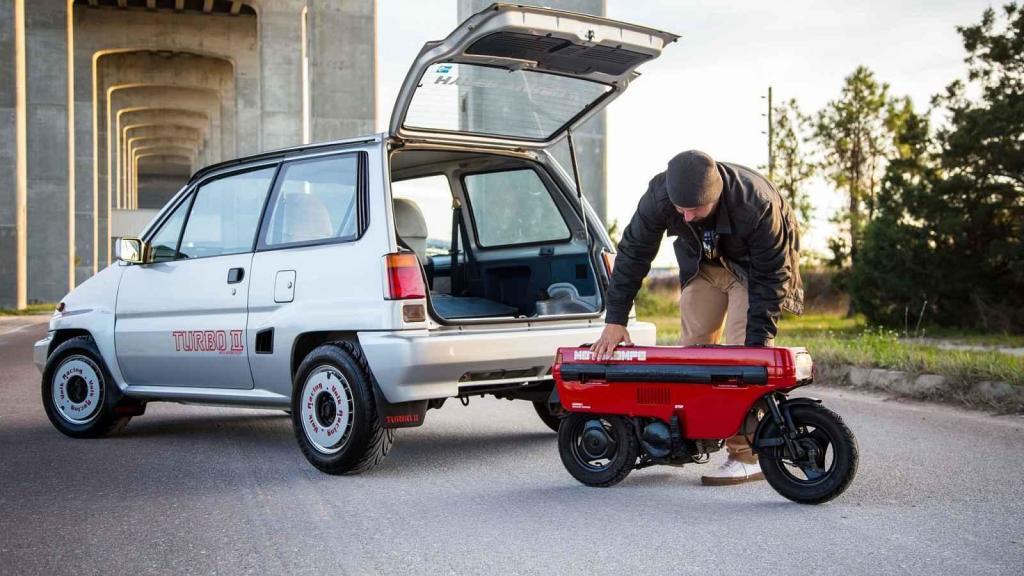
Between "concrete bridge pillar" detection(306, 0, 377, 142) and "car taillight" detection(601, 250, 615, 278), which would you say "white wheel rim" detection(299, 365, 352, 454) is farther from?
"concrete bridge pillar" detection(306, 0, 377, 142)

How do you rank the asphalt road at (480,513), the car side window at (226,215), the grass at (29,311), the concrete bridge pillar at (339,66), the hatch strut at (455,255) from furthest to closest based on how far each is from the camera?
the grass at (29,311) < the concrete bridge pillar at (339,66) < the hatch strut at (455,255) < the car side window at (226,215) < the asphalt road at (480,513)

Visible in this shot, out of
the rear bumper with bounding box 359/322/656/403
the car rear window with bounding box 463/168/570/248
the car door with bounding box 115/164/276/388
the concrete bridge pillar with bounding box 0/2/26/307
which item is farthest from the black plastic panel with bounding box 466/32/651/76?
the concrete bridge pillar with bounding box 0/2/26/307

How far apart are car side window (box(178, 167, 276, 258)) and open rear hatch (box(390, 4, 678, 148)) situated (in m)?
1.13

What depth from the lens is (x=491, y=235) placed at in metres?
7.79

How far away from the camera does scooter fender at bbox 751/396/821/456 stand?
5.06 meters

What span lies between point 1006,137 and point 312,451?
1701cm

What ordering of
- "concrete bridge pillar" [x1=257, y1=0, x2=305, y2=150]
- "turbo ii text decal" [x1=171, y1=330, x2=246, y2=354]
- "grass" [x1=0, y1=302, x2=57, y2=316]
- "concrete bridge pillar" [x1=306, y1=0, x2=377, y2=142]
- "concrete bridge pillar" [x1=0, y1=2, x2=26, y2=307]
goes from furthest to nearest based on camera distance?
"concrete bridge pillar" [x1=257, y1=0, x2=305, y2=150] → "concrete bridge pillar" [x1=0, y1=2, x2=26, y2=307] → "grass" [x1=0, y1=302, x2=57, y2=316] → "concrete bridge pillar" [x1=306, y1=0, x2=377, y2=142] → "turbo ii text decal" [x1=171, y1=330, x2=246, y2=354]

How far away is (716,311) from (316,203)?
232 centimetres

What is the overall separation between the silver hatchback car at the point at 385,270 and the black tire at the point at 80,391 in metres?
0.01

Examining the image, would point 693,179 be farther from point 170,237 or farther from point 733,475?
point 170,237

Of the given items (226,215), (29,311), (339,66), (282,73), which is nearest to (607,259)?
(226,215)

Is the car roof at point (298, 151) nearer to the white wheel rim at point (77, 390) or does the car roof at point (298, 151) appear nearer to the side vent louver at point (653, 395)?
the white wheel rim at point (77, 390)

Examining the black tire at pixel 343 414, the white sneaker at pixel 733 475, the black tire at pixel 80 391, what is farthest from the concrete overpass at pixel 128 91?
the white sneaker at pixel 733 475

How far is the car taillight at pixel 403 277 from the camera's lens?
589cm
